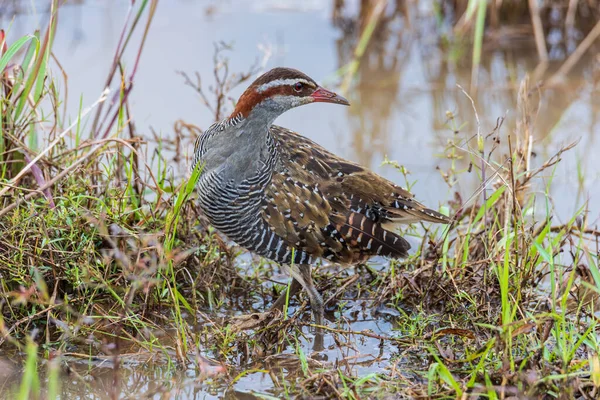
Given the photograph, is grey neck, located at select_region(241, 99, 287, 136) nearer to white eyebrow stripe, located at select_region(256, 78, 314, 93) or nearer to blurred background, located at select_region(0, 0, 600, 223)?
white eyebrow stripe, located at select_region(256, 78, 314, 93)

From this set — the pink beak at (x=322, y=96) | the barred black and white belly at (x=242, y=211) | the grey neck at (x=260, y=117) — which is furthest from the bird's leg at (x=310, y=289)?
the pink beak at (x=322, y=96)

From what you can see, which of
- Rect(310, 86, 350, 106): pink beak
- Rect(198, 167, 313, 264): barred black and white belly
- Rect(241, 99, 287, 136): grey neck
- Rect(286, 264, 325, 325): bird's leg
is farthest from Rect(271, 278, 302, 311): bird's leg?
Rect(310, 86, 350, 106): pink beak

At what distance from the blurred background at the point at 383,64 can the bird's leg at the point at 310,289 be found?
4.90 feet

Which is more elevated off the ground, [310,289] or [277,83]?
[277,83]

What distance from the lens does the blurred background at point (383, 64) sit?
6.40 m

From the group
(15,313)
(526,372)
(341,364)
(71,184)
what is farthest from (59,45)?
(526,372)

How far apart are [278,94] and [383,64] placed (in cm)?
391

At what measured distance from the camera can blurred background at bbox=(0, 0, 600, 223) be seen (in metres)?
6.40

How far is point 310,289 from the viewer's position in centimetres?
435

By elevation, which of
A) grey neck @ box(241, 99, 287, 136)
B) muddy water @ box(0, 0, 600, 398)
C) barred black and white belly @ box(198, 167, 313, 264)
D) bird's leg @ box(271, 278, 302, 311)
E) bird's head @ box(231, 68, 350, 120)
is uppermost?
muddy water @ box(0, 0, 600, 398)

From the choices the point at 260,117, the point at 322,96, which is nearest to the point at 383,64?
the point at 322,96

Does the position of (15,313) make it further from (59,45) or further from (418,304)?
(59,45)

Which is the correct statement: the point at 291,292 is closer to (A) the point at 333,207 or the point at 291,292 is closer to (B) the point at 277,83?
(A) the point at 333,207

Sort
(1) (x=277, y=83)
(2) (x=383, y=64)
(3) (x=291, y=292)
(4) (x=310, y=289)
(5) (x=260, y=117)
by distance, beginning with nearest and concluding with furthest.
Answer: (1) (x=277, y=83), (5) (x=260, y=117), (4) (x=310, y=289), (3) (x=291, y=292), (2) (x=383, y=64)
